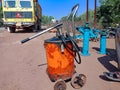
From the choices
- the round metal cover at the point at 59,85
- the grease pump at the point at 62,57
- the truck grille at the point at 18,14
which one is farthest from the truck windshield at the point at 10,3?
the round metal cover at the point at 59,85

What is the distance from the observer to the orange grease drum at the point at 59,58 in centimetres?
605

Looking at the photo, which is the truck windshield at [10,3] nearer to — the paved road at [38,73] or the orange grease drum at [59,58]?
the paved road at [38,73]

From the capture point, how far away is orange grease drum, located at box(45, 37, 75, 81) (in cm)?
605

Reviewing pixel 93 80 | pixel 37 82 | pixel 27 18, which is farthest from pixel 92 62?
pixel 27 18

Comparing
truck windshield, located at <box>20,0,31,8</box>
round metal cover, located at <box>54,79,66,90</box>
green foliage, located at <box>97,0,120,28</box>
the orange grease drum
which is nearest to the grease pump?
the orange grease drum

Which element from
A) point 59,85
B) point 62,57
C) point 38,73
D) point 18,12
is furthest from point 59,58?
point 18,12

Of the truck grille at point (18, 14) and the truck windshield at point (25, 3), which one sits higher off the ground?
the truck windshield at point (25, 3)

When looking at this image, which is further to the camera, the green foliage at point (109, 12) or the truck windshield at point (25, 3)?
the truck windshield at point (25, 3)

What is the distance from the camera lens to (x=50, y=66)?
20.7 ft

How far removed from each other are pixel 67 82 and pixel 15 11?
67.1ft

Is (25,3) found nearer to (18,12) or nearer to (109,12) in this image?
(18,12)

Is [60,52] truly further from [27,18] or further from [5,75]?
[27,18]

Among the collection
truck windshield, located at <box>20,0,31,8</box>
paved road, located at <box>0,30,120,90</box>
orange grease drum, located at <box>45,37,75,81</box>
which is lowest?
paved road, located at <box>0,30,120,90</box>

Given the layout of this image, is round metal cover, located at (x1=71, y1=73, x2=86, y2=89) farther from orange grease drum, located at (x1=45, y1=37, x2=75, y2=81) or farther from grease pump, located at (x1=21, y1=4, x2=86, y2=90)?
orange grease drum, located at (x1=45, y1=37, x2=75, y2=81)
